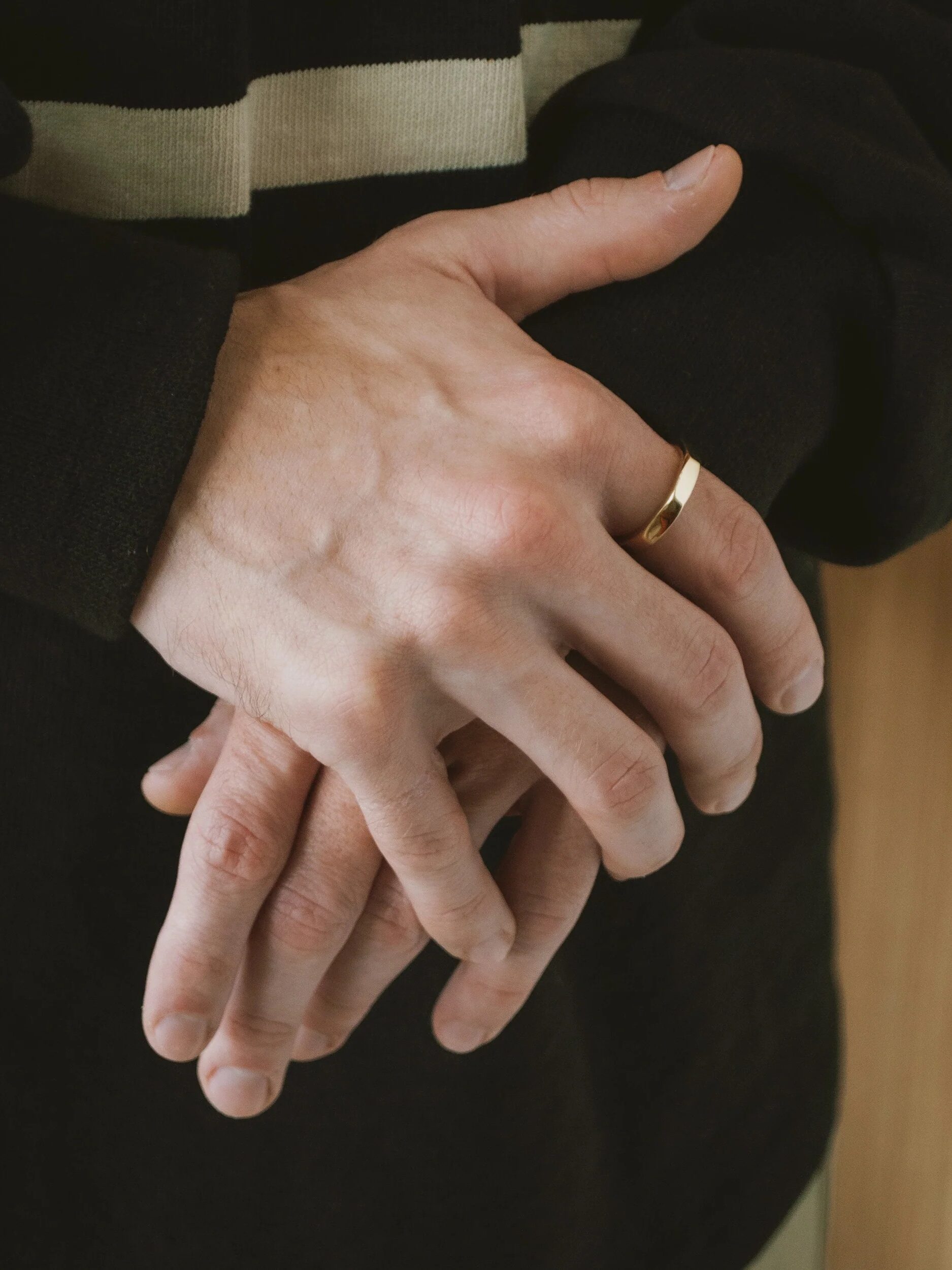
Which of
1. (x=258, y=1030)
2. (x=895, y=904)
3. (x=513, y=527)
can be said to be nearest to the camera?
(x=513, y=527)

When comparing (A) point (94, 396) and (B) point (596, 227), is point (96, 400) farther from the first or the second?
(B) point (596, 227)

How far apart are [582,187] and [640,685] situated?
0.27 metres

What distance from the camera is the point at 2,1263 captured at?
70 centimetres

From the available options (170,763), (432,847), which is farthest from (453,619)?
(170,763)

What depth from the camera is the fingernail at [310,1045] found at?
0.60 meters

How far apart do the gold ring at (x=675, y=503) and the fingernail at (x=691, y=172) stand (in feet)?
0.47

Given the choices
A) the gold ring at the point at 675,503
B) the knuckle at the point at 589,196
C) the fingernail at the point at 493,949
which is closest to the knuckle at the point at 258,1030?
the fingernail at the point at 493,949

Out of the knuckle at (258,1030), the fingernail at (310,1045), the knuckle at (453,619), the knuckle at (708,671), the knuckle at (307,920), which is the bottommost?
the fingernail at (310,1045)

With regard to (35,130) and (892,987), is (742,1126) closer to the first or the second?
(892,987)

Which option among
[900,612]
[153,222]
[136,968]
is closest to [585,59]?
[153,222]

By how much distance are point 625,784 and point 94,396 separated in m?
0.31

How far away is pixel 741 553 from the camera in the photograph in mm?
538

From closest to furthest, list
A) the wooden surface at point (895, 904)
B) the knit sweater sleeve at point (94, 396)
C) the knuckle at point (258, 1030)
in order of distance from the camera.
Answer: the knit sweater sleeve at point (94, 396), the knuckle at point (258, 1030), the wooden surface at point (895, 904)

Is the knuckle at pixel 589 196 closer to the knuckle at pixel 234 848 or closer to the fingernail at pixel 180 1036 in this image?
the knuckle at pixel 234 848
